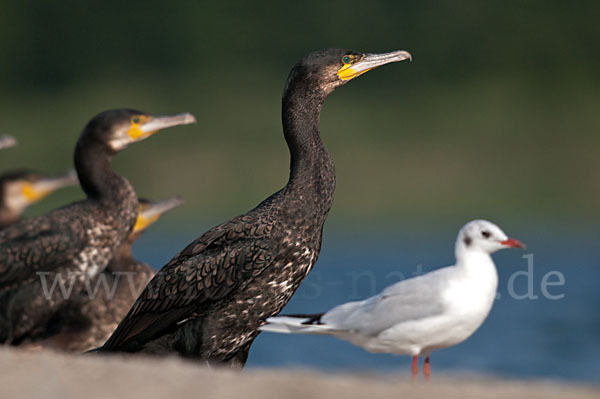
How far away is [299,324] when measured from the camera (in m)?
6.00

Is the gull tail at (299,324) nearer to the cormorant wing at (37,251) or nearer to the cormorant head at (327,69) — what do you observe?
the cormorant head at (327,69)

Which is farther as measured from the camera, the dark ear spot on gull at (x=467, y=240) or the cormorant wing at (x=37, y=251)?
the cormorant wing at (x=37, y=251)

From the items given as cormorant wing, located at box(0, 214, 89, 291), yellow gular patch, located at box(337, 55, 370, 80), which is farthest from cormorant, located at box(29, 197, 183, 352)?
yellow gular patch, located at box(337, 55, 370, 80)

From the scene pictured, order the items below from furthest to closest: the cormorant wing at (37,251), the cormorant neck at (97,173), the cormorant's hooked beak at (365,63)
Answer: the cormorant neck at (97,173) → the cormorant wing at (37,251) → the cormorant's hooked beak at (365,63)

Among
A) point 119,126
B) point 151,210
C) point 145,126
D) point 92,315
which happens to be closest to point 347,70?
point 145,126

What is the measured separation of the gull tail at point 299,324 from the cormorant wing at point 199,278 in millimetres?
269

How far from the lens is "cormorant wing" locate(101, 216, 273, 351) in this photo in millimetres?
6125

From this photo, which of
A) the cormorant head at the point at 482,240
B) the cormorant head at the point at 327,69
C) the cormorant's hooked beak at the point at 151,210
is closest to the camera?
the cormorant head at the point at 482,240

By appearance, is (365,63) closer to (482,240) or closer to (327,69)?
(327,69)

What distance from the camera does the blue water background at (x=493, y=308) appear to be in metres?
16.9

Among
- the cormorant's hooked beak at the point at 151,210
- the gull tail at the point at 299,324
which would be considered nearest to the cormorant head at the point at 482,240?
the gull tail at the point at 299,324

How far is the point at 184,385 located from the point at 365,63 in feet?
9.76

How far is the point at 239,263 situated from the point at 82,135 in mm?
2794

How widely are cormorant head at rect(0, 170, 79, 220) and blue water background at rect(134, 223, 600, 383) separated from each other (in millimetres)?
3301
